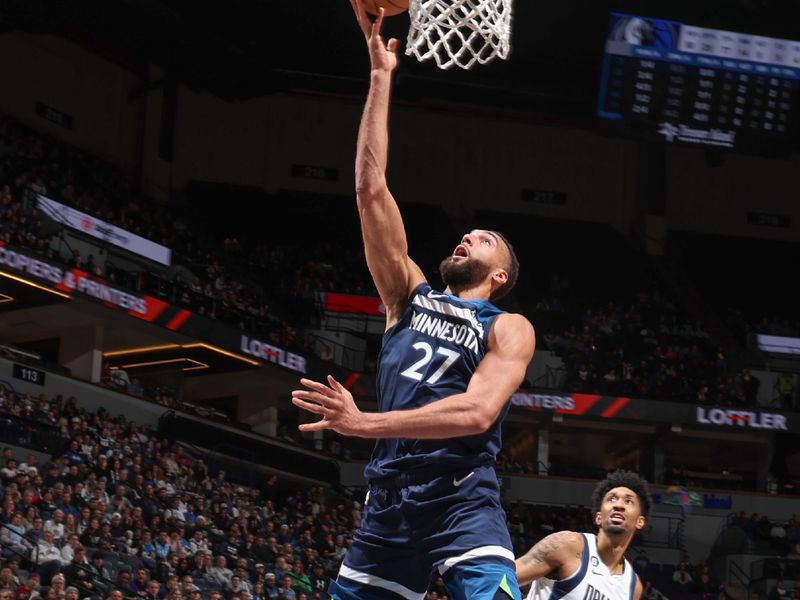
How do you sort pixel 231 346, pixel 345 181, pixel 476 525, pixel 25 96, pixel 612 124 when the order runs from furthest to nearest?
pixel 345 181, pixel 25 96, pixel 231 346, pixel 612 124, pixel 476 525

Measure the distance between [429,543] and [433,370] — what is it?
0.62 meters

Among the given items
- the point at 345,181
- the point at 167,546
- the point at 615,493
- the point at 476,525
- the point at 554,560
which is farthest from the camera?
the point at 345,181

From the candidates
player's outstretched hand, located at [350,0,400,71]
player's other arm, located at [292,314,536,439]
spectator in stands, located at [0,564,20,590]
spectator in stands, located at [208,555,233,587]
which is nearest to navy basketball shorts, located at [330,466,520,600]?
player's other arm, located at [292,314,536,439]

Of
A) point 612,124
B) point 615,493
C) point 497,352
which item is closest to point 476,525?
point 497,352

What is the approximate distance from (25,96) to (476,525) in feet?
89.8

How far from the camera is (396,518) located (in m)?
4.39

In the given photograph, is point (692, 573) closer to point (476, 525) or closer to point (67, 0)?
point (67, 0)

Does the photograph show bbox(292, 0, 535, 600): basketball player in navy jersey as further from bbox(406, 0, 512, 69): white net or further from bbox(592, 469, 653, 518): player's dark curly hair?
bbox(592, 469, 653, 518): player's dark curly hair

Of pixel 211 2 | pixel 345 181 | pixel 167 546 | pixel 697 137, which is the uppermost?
pixel 211 2

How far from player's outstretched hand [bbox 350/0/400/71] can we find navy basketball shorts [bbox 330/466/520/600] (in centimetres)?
153

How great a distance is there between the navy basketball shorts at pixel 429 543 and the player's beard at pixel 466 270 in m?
0.75

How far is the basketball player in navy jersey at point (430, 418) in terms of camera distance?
426 cm

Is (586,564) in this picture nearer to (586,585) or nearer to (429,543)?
(586,585)

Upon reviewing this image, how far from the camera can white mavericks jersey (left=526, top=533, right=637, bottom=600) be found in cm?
649
